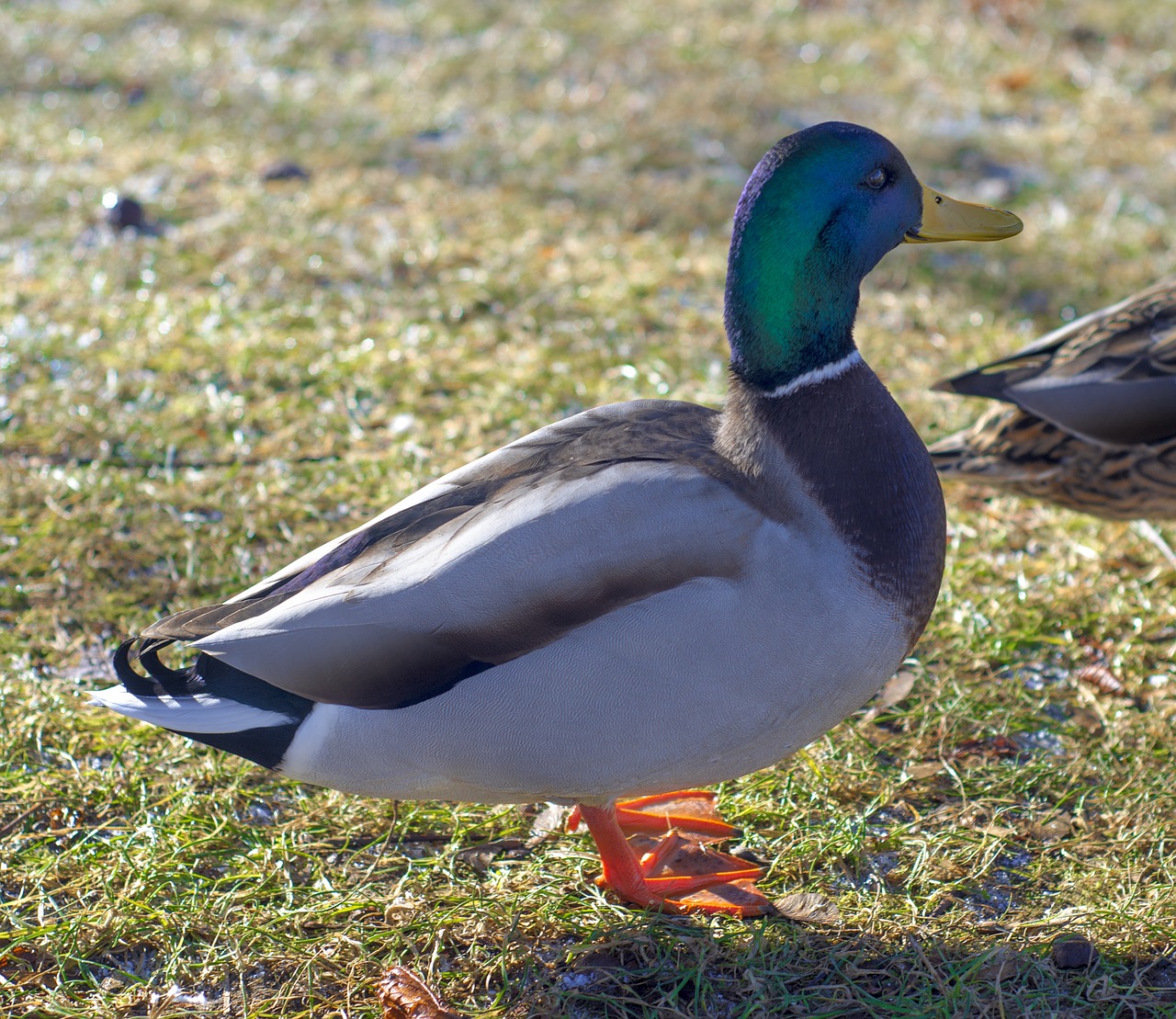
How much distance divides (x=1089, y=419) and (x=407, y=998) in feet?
6.66

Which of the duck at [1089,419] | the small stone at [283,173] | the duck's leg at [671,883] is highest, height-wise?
the small stone at [283,173]

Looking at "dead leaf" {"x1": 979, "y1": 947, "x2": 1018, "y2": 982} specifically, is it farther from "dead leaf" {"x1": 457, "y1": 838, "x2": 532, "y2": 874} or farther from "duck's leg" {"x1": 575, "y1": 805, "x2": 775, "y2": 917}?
"dead leaf" {"x1": 457, "y1": 838, "x2": 532, "y2": 874}

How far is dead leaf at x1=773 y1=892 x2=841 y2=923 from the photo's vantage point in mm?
2311

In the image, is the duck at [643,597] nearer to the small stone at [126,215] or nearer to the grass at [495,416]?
the grass at [495,416]

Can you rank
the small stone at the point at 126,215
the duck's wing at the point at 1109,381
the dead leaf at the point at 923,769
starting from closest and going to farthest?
1. the dead leaf at the point at 923,769
2. the duck's wing at the point at 1109,381
3. the small stone at the point at 126,215

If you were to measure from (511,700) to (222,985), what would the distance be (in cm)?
76

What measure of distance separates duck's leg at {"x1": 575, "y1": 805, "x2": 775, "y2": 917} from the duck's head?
877 millimetres

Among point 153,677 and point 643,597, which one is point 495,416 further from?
point 643,597

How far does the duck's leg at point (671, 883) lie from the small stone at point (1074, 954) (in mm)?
502

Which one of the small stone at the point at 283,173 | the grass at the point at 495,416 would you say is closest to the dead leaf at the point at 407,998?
the grass at the point at 495,416

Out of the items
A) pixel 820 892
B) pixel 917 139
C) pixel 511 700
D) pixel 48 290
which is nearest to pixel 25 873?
pixel 511 700

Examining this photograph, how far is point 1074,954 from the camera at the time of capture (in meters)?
2.20

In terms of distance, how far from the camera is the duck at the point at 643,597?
2059mm

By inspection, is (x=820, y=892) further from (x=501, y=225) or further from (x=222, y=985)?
(x=501, y=225)
